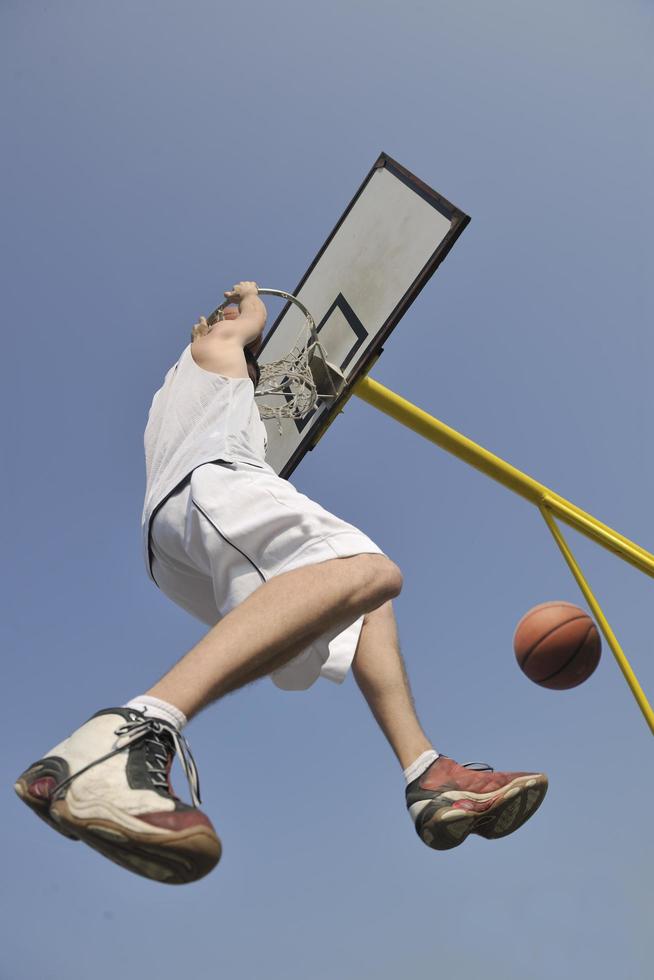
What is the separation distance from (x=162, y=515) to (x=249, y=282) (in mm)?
2024

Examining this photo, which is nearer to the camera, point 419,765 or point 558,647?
point 419,765

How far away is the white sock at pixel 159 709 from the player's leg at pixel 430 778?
1.24 meters

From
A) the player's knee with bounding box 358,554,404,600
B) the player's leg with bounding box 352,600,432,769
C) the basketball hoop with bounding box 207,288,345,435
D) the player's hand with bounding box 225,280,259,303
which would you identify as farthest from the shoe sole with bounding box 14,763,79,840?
the basketball hoop with bounding box 207,288,345,435

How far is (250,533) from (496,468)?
3.26 m

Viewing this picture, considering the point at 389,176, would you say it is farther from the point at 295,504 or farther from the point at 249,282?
the point at 295,504

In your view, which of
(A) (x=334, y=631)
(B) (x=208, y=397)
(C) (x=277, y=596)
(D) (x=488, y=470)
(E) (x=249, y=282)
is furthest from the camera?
(D) (x=488, y=470)

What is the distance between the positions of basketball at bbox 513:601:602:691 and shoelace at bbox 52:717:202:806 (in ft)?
10.6

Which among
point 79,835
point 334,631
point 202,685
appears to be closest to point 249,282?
point 334,631

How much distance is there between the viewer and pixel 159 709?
8.82ft

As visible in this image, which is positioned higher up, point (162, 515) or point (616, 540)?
point (616, 540)

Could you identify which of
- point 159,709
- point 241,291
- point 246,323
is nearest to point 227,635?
point 159,709

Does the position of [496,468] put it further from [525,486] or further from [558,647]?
[558,647]

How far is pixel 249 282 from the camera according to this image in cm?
518

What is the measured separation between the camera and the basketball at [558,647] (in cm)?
559
